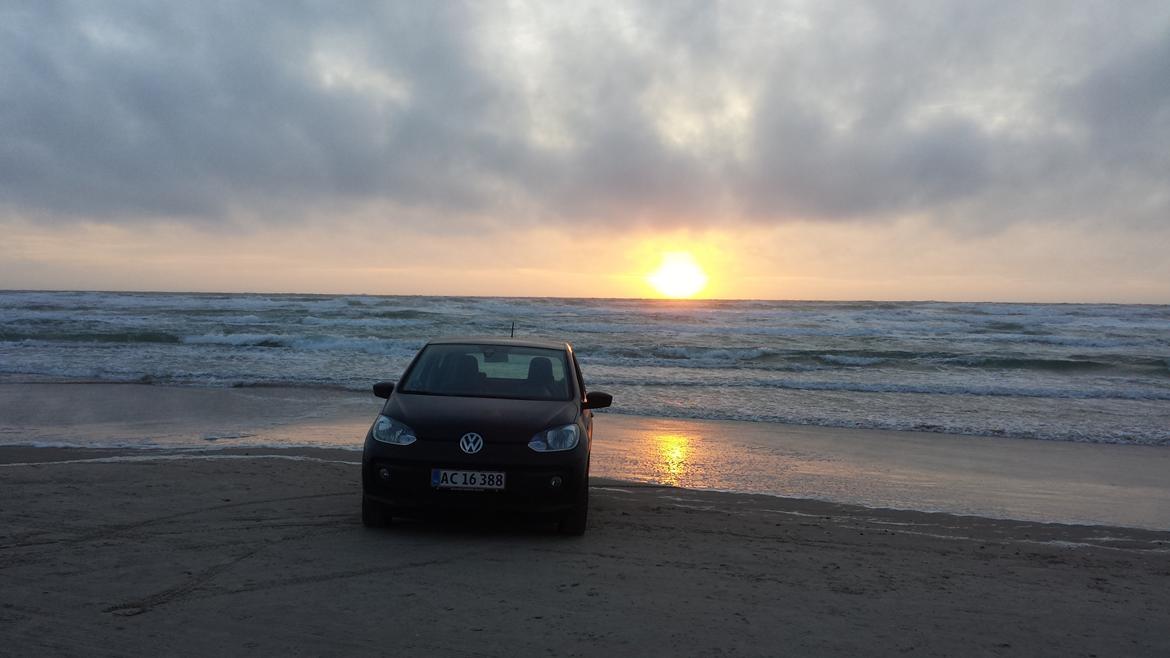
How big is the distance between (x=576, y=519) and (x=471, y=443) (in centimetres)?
94

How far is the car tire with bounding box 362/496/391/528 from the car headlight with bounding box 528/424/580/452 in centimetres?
118

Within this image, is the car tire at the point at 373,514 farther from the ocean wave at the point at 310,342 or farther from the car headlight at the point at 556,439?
the ocean wave at the point at 310,342

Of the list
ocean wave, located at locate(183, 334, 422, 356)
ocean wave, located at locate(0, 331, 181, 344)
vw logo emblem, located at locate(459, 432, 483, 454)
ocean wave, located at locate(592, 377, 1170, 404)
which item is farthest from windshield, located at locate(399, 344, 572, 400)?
ocean wave, located at locate(0, 331, 181, 344)

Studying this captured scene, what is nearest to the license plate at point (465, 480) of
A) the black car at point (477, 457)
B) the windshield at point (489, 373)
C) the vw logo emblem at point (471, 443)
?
the black car at point (477, 457)

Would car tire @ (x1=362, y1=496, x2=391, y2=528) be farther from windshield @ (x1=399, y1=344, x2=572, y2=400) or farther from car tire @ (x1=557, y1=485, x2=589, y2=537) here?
car tire @ (x1=557, y1=485, x2=589, y2=537)

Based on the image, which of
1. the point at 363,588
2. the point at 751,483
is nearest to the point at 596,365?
the point at 751,483

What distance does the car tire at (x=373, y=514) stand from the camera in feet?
19.5

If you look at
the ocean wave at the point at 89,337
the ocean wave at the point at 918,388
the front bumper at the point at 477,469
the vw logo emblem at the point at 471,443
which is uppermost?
the vw logo emblem at the point at 471,443

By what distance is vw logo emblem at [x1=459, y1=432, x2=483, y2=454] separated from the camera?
5.78m

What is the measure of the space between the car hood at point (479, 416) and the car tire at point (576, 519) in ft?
1.86

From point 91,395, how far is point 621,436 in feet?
31.2

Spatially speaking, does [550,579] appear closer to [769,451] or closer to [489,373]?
[489,373]

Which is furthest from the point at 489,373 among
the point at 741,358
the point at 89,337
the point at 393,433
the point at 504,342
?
the point at 89,337

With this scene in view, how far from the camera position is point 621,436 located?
1132cm
